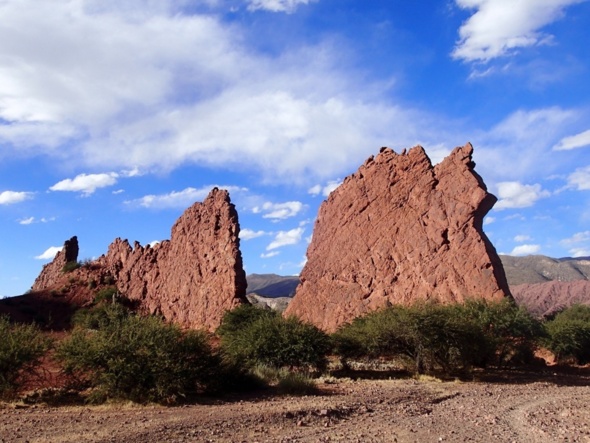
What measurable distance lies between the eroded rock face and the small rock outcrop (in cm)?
3602

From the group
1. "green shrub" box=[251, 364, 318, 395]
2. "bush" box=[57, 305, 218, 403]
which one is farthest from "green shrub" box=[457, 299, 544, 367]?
"bush" box=[57, 305, 218, 403]

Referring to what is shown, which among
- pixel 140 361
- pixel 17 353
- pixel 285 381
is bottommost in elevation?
pixel 285 381

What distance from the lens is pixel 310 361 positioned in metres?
27.6

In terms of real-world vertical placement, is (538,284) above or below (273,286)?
below

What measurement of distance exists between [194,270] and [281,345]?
76.0 ft

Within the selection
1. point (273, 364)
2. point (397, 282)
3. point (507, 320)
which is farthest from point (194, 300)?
point (507, 320)

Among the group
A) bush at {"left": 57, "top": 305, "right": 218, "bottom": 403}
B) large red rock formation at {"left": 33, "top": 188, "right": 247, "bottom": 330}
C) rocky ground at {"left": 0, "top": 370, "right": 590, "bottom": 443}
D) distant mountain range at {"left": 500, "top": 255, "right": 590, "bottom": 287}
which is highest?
distant mountain range at {"left": 500, "top": 255, "right": 590, "bottom": 287}

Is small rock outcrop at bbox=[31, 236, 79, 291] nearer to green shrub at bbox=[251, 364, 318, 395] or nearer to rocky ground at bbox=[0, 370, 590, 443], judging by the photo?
green shrub at bbox=[251, 364, 318, 395]

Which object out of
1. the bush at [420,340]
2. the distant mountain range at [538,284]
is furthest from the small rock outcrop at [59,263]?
the bush at [420,340]

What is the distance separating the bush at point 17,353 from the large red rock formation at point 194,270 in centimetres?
2318

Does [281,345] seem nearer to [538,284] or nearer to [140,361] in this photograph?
[140,361]

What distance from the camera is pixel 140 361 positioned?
18.9 m

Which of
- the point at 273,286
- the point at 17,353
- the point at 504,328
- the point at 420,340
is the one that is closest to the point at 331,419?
the point at 17,353

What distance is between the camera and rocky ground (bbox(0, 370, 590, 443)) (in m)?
12.5
